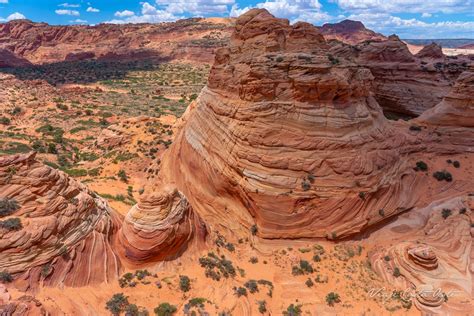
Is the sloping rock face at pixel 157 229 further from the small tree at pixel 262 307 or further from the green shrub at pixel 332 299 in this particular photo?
the green shrub at pixel 332 299

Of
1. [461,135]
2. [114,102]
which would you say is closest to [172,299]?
[461,135]

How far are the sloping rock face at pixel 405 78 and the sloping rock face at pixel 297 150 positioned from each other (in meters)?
16.2

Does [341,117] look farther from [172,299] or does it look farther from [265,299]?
[172,299]

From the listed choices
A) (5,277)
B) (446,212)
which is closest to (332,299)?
(446,212)

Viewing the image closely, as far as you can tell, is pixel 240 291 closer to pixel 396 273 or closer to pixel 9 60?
pixel 396 273

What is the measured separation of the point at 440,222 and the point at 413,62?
79.4ft

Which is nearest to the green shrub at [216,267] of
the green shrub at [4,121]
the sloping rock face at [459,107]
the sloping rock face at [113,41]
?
the sloping rock face at [459,107]

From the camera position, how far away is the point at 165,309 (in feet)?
37.6

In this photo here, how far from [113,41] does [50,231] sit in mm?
142507

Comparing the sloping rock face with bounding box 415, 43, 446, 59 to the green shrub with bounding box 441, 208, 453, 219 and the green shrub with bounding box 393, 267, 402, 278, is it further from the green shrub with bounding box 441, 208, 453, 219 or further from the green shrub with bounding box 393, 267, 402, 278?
the green shrub with bounding box 393, 267, 402, 278

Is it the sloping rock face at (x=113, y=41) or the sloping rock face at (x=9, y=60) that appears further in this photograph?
the sloping rock face at (x=113, y=41)

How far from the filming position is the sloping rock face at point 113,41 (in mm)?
117625

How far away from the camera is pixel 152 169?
2583 cm

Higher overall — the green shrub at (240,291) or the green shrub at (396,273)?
the green shrub at (240,291)
